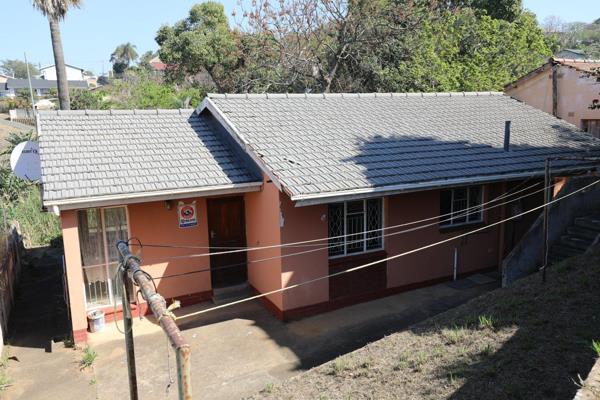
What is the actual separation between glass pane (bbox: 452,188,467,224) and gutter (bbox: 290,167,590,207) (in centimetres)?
112

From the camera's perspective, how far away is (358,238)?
1097 centimetres

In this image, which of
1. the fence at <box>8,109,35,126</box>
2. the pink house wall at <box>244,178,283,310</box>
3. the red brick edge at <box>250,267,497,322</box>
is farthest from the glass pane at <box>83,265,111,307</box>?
the fence at <box>8,109,35,126</box>

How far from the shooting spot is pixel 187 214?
10422 mm

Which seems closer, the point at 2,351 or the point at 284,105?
the point at 2,351

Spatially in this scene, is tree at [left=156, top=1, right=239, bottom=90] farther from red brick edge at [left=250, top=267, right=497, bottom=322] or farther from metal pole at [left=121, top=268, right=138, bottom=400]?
metal pole at [left=121, top=268, right=138, bottom=400]

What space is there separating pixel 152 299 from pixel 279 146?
22.5ft

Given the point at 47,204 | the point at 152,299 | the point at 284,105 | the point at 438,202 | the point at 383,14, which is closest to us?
the point at 152,299

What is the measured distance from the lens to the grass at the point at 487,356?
19.5 ft

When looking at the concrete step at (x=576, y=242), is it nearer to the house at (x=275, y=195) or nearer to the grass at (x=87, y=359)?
the house at (x=275, y=195)

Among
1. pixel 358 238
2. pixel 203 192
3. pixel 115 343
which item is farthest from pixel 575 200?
pixel 115 343

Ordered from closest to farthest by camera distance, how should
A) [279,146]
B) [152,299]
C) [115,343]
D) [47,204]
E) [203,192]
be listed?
[152,299]
[47,204]
[115,343]
[203,192]
[279,146]

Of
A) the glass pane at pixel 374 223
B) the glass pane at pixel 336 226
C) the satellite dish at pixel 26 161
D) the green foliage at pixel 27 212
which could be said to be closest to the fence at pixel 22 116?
the green foliage at pixel 27 212

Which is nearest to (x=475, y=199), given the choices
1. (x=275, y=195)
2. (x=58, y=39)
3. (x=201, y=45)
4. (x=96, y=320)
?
(x=275, y=195)

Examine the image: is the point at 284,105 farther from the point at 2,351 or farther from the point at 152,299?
the point at 152,299
